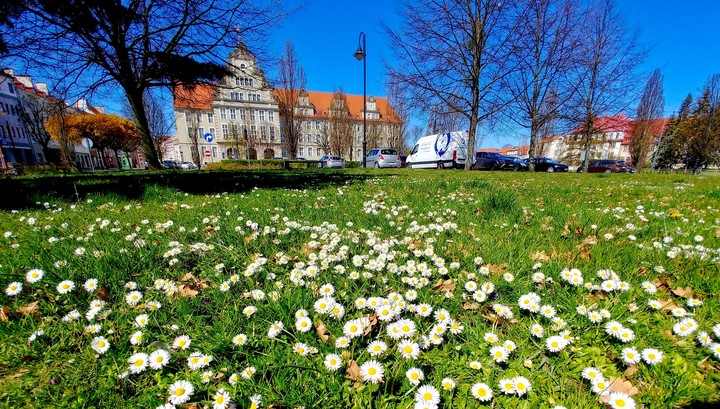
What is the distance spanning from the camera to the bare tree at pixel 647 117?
1199 inches

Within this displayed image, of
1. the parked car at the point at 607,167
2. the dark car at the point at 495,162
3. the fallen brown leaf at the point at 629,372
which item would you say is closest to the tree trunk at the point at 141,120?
the fallen brown leaf at the point at 629,372

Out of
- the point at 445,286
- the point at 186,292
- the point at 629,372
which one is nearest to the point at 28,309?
the point at 186,292

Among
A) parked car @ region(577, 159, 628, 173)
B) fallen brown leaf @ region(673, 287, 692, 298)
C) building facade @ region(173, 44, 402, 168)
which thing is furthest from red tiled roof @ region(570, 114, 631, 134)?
building facade @ region(173, 44, 402, 168)

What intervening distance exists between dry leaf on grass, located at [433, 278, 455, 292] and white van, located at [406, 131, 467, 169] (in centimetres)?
1970

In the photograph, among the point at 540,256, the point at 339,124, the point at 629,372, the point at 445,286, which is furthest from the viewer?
the point at 339,124

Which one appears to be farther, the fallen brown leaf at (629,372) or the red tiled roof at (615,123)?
the red tiled roof at (615,123)

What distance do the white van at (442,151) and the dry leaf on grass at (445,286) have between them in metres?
19.7

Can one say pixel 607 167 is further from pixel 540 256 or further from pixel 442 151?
pixel 540 256

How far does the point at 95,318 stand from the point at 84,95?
13777 mm

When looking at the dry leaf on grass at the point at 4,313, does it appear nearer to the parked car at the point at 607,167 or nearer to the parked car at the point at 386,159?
the parked car at the point at 386,159

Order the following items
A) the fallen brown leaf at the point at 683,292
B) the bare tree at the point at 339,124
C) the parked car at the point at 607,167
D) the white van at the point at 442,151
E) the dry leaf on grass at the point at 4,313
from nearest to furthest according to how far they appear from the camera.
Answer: the dry leaf on grass at the point at 4,313
the fallen brown leaf at the point at 683,292
the white van at the point at 442,151
the parked car at the point at 607,167
the bare tree at the point at 339,124

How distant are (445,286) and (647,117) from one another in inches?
1823

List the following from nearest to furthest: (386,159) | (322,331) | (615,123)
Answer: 1. (322,331)
2. (615,123)
3. (386,159)

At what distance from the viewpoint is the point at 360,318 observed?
4.75ft
